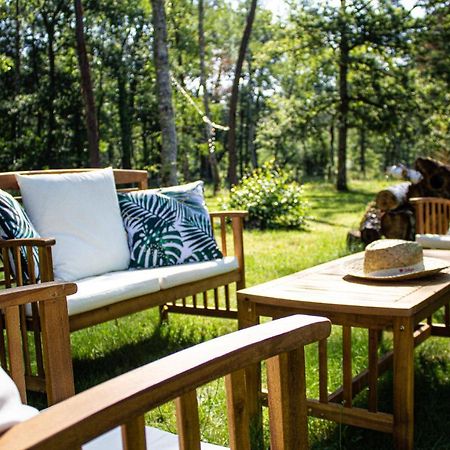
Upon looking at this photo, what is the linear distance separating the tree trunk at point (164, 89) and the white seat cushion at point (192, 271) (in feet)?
12.8

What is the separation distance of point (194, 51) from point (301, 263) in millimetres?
13932

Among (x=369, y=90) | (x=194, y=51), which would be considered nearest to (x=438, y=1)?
(x=369, y=90)

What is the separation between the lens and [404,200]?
575 centimetres

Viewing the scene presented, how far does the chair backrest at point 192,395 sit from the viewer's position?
23.1 inches

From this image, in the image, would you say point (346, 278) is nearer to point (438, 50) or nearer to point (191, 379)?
point (191, 379)

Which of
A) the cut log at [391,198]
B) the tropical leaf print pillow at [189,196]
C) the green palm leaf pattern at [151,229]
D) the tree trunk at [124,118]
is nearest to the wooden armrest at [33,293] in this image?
the green palm leaf pattern at [151,229]

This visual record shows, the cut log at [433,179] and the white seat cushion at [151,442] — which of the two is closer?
the white seat cushion at [151,442]

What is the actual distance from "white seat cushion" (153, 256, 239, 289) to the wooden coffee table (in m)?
0.67

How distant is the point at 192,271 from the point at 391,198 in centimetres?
331

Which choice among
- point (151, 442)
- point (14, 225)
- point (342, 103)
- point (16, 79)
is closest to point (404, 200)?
point (14, 225)

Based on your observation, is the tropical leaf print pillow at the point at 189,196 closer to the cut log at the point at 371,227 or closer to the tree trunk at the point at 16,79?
the cut log at the point at 371,227

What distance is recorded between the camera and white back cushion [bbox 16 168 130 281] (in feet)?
8.97

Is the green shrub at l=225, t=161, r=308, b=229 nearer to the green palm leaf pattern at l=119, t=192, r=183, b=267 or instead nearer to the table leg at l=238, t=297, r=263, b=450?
the green palm leaf pattern at l=119, t=192, r=183, b=267

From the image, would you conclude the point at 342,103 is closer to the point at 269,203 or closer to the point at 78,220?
the point at 269,203
